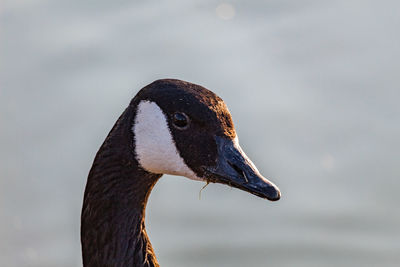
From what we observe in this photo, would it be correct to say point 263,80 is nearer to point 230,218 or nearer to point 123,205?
point 230,218

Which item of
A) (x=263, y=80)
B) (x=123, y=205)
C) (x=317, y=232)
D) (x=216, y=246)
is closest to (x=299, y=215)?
(x=317, y=232)

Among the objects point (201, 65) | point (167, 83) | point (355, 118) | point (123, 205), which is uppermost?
point (201, 65)

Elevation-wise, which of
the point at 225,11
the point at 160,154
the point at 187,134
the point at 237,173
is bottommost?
the point at 237,173

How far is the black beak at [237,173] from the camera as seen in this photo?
584 centimetres

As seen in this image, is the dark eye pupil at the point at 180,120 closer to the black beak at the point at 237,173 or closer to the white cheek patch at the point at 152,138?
the white cheek patch at the point at 152,138

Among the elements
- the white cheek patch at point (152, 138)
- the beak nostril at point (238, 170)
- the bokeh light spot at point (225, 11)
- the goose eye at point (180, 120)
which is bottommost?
the beak nostril at point (238, 170)

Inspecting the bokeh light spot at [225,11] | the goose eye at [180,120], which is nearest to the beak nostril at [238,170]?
the goose eye at [180,120]

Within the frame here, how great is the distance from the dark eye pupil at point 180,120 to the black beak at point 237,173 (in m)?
0.22

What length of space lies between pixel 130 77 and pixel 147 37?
57 cm

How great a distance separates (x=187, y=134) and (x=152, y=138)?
0.71ft

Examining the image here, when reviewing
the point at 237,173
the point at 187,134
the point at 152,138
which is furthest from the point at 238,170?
the point at 152,138

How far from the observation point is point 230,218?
881 cm

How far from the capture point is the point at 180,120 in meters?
6.06

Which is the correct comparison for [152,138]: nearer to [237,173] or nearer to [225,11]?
[237,173]
